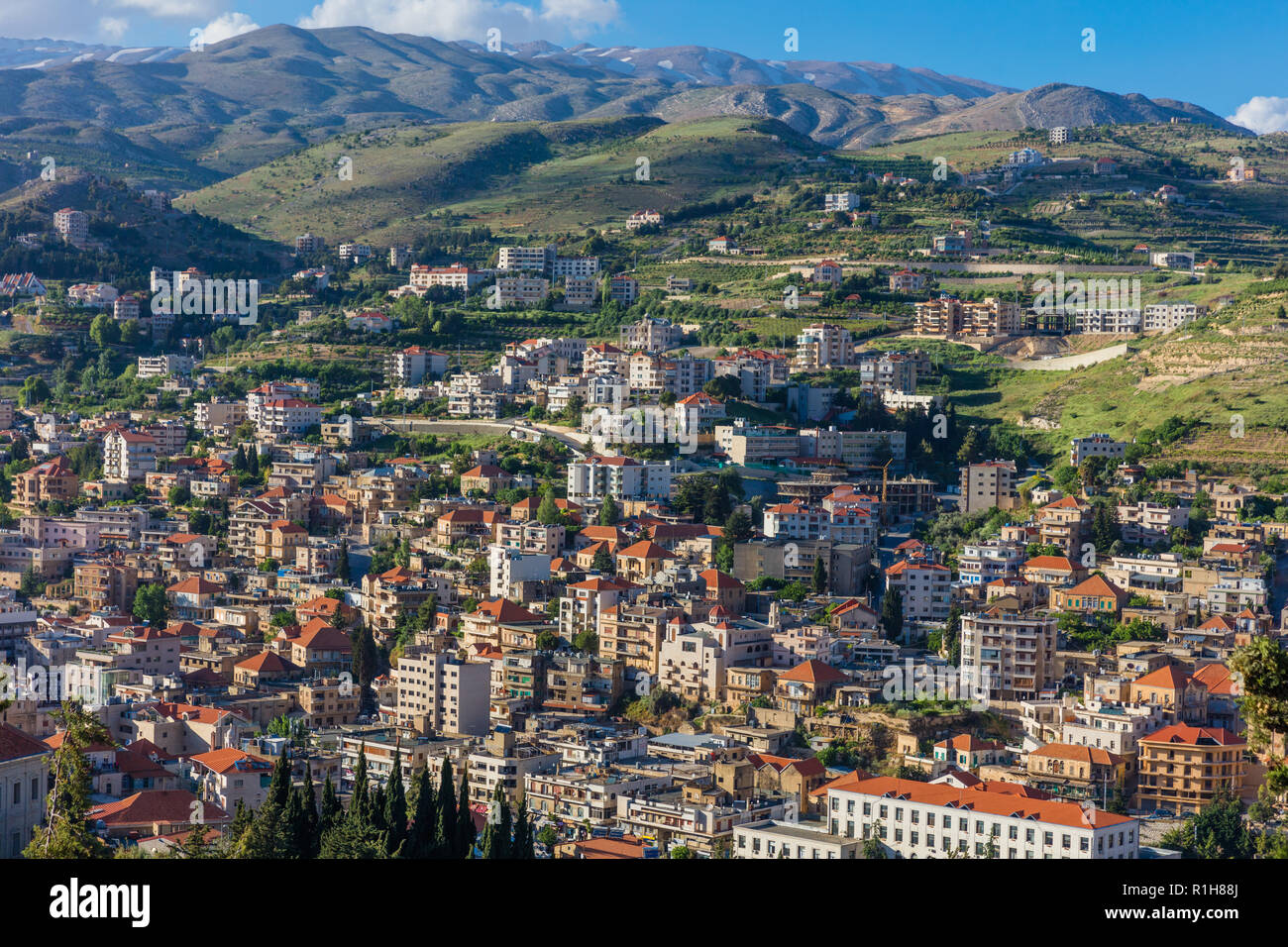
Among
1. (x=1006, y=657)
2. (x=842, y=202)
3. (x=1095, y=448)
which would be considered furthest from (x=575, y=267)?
(x=1006, y=657)

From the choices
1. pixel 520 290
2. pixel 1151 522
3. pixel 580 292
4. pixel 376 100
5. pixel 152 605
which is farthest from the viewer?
pixel 376 100

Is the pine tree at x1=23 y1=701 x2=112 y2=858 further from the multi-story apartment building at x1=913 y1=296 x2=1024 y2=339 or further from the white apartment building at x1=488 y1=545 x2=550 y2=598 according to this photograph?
the multi-story apartment building at x1=913 y1=296 x2=1024 y2=339

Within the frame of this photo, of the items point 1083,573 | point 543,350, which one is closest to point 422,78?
point 543,350

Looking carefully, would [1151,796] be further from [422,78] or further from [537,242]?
[422,78]

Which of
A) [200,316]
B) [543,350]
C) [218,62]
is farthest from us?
[218,62]

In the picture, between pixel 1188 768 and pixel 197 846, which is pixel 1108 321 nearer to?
pixel 1188 768

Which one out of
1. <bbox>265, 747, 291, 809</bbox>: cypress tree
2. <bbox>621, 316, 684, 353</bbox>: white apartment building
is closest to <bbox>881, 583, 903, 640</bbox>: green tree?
<bbox>265, 747, 291, 809</bbox>: cypress tree

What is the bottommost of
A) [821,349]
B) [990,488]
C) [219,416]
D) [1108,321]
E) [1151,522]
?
[1151,522]
